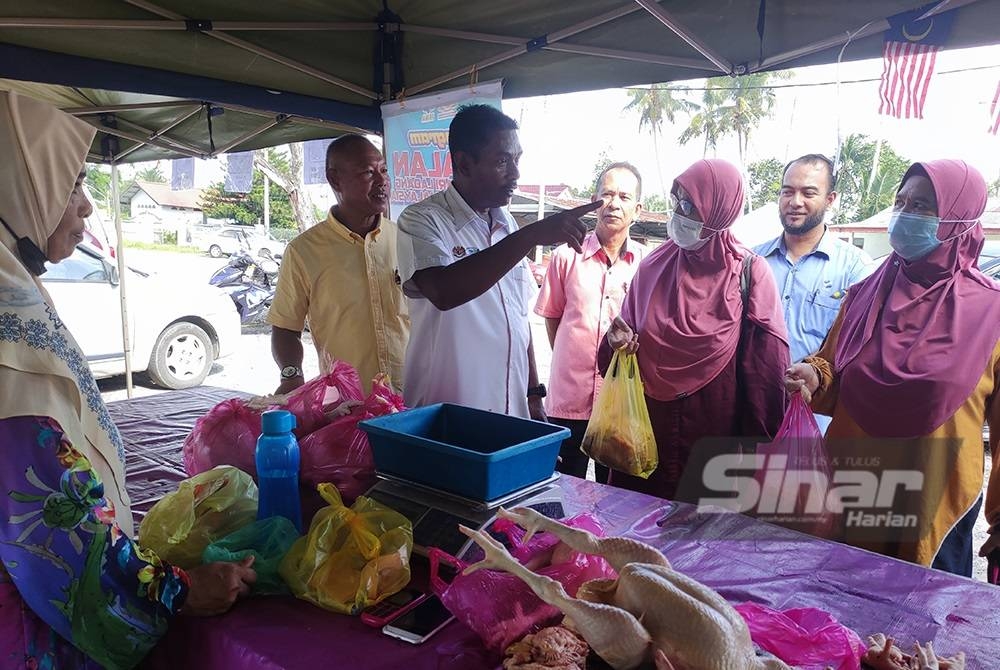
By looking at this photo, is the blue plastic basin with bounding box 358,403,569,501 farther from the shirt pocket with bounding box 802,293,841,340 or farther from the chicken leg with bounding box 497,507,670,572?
the shirt pocket with bounding box 802,293,841,340

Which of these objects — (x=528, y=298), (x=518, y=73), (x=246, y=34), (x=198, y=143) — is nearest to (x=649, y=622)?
(x=528, y=298)

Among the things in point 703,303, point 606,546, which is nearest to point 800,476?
point 703,303

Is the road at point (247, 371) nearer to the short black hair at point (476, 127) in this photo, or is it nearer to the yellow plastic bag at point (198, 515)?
the short black hair at point (476, 127)

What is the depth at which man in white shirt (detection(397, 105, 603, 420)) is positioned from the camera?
2.17 meters

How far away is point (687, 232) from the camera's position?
267cm

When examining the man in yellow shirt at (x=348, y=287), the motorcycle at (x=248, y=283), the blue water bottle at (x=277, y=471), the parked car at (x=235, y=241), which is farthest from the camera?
the parked car at (x=235, y=241)

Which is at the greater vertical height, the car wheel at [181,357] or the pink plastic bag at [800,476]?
the pink plastic bag at [800,476]

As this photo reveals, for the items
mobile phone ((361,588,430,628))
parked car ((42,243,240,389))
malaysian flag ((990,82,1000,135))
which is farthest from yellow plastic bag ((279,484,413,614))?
parked car ((42,243,240,389))

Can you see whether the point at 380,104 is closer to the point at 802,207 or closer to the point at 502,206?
the point at 502,206

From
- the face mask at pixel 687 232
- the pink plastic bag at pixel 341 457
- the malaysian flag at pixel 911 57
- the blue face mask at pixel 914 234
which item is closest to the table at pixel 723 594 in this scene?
the pink plastic bag at pixel 341 457

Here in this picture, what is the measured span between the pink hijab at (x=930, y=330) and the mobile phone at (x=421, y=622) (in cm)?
169

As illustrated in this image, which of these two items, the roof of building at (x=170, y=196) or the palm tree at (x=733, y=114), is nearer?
the palm tree at (x=733, y=114)

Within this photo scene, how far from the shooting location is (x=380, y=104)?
4004mm

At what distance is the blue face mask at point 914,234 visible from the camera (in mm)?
2109
